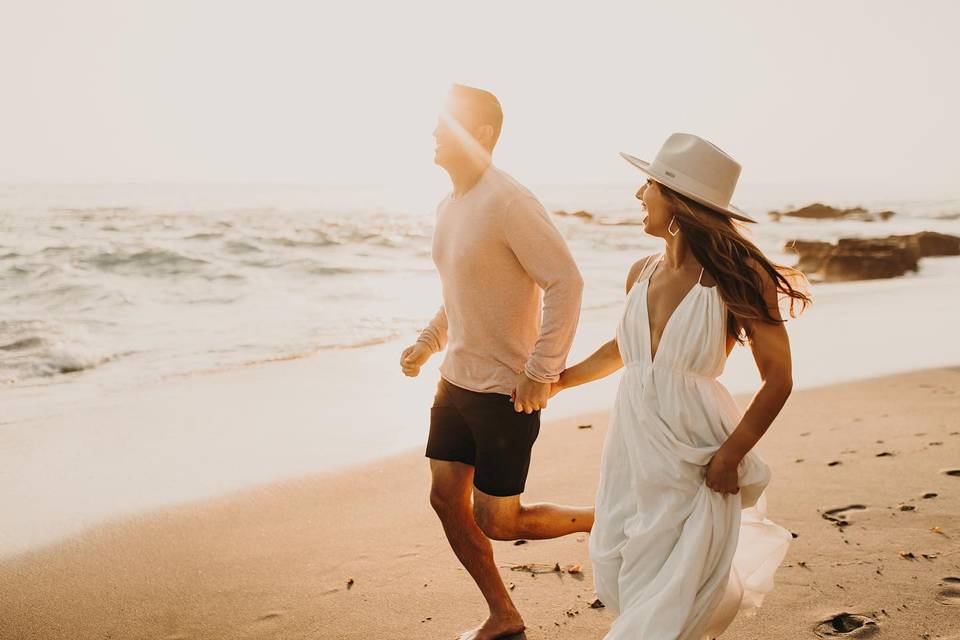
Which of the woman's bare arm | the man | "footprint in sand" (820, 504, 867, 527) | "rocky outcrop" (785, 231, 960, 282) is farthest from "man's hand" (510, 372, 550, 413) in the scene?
"rocky outcrop" (785, 231, 960, 282)

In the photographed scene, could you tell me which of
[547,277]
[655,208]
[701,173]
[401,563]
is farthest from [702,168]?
[401,563]

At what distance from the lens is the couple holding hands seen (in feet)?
8.30

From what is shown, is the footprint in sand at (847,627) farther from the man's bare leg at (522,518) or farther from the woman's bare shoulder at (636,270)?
the woman's bare shoulder at (636,270)

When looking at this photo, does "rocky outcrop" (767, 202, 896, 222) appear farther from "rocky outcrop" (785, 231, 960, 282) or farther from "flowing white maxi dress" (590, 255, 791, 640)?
"flowing white maxi dress" (590, 255, 791, 640)

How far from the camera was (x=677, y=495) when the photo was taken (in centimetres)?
A: 261

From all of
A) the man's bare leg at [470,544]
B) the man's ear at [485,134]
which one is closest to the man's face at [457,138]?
the man's ear at [485,134]

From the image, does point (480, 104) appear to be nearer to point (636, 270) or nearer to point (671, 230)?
point (636, 270)

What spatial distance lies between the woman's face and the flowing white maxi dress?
204mm

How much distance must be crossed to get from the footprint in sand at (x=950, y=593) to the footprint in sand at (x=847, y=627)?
0.35 metres

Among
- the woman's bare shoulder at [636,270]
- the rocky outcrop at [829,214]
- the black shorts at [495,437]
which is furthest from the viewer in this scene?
the rocky outcrop at [829,214]

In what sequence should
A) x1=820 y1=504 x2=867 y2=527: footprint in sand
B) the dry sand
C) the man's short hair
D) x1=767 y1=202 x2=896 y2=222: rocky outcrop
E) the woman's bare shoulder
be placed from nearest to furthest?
the woman's bare shoulder
the man's short hair
the dry sand
x1=820 y1=504 x2=867 y2=527: footprint in sand
x1=767 y1=202 x2=896 y2=222: rocky outcrop

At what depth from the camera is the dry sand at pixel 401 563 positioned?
140 inches

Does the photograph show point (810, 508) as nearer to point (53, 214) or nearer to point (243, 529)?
point (243, 529)

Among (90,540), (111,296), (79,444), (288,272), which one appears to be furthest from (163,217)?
(90,540)
